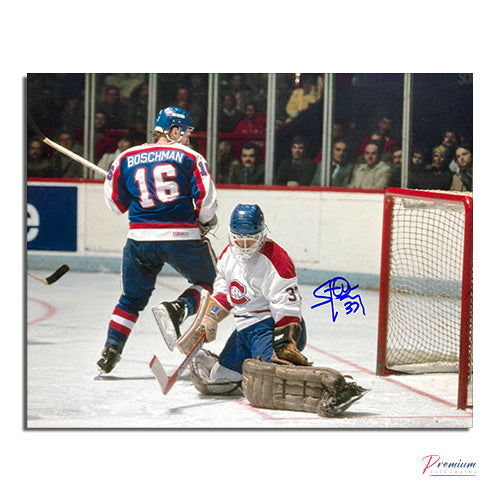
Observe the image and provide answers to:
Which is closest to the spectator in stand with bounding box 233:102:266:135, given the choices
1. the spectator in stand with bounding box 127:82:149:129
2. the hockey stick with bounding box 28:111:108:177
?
the spectator in stand with bounding box 127:82:149:129

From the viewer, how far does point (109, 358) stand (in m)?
5.02

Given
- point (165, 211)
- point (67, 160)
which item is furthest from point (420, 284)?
point (67, 160)

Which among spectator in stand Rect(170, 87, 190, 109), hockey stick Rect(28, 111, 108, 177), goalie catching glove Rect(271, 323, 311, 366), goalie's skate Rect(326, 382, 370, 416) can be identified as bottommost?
goalie's skate Rect(326, 382, 370, 416)

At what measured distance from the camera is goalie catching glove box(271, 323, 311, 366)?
4.61 meters

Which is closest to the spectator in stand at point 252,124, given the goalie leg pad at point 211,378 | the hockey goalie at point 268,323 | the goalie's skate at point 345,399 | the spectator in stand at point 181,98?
the spectator in stand at point 181,98

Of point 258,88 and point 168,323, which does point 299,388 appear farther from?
point 258,88

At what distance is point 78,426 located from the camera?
457 cm

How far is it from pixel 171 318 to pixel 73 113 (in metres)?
1.01

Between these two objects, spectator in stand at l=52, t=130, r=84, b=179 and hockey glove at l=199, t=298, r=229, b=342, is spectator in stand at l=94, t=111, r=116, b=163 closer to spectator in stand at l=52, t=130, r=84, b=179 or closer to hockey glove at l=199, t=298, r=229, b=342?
spectator in stand at l=52, t=130, r=84, b=179

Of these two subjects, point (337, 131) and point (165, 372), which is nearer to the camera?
point (165, 372)

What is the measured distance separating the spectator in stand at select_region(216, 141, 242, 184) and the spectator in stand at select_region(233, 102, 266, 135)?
95mm

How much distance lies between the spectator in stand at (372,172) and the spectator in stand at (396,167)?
0.14ft
